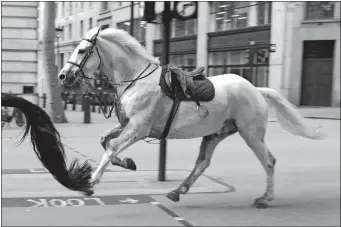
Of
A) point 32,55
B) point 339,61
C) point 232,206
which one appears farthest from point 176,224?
point 32,55

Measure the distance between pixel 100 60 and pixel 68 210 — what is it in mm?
1568

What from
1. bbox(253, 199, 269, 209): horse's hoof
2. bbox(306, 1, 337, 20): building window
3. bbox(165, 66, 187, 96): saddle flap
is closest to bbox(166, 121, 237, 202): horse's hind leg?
bbox(253, 199, 269, 209): horse's hoof

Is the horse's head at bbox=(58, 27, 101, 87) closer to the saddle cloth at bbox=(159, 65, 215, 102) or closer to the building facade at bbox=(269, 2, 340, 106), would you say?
the saddle cloth at bbox=(159, 65, 215, 102)

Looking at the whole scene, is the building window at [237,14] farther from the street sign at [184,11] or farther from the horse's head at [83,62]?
the horse's head at [83,62]

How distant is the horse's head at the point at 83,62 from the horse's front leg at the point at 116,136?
0.55 meters

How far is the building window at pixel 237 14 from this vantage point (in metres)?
8.31

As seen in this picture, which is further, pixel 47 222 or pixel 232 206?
pixel 232 206

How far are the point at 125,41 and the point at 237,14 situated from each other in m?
4.59

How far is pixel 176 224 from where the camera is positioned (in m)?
4.75

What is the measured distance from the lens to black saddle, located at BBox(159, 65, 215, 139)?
4984 mm

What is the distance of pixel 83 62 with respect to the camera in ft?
14.8

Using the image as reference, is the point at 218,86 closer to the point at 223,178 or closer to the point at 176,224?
the point at 176,224

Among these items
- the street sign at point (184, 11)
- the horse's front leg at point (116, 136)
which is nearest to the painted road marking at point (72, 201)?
the horse's front leg at point (116, 136)

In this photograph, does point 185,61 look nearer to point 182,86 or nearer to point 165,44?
point 165,44
